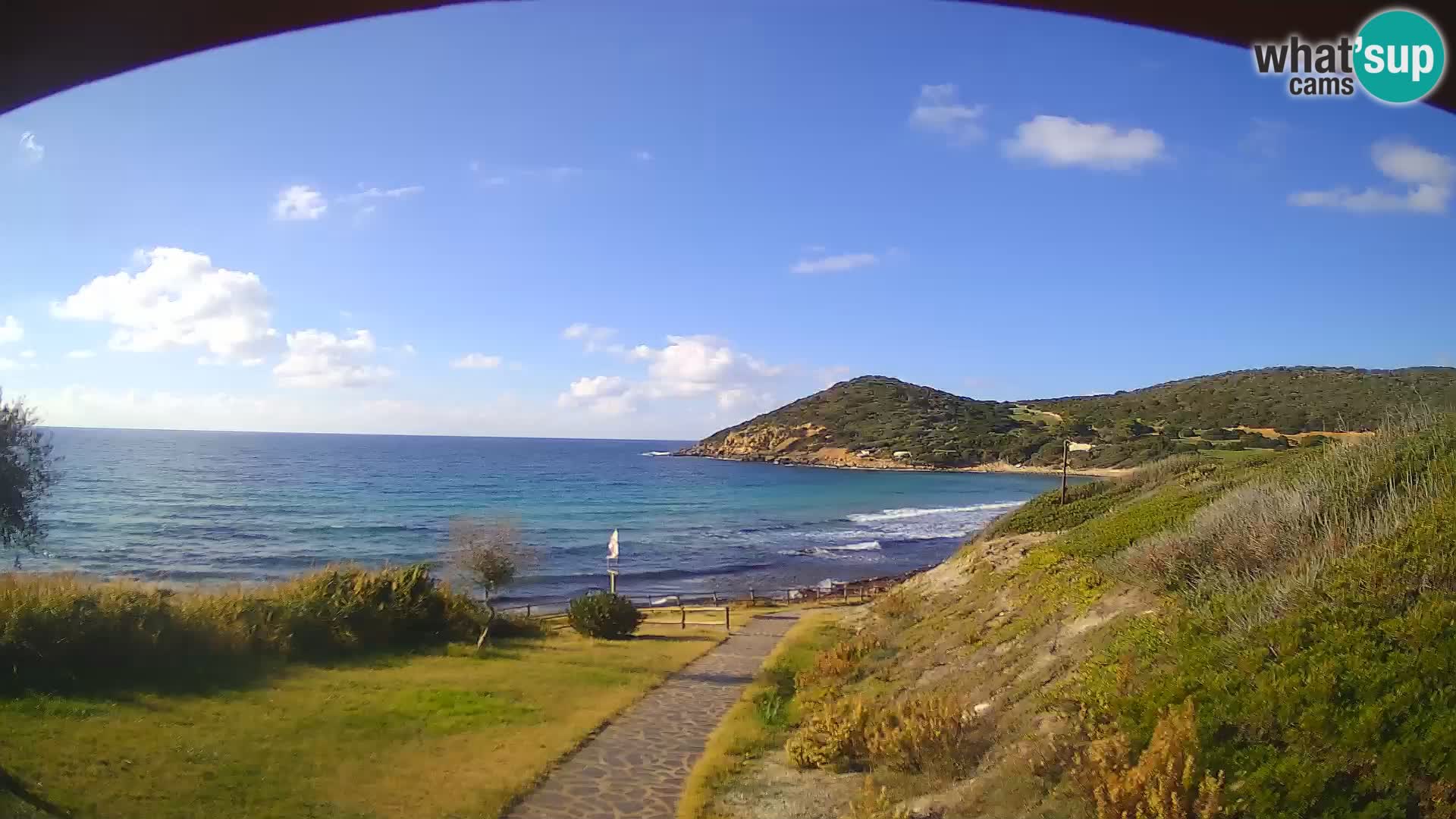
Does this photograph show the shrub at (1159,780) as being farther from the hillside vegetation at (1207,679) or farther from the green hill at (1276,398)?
the green hill at (1276,398)

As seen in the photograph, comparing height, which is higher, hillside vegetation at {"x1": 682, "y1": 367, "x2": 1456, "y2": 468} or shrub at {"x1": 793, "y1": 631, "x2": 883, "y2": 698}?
hillside vegetation at {"x1": 682, "y1": 367, "x2": 1456, "y2": 468}

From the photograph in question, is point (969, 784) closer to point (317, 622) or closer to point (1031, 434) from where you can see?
point (317, 622)

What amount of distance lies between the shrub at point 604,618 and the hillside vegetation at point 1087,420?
587 inches

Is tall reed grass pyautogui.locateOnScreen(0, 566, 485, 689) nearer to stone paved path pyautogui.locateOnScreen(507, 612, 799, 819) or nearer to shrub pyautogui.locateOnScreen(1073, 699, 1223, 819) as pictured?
stone paved path pyautogui.locateOnScreen(507, 612, 799, 819)

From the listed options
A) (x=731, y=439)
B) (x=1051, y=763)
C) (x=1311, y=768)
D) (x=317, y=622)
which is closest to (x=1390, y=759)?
(x=1311, y=768)

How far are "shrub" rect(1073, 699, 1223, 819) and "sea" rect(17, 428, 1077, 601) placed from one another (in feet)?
57.0

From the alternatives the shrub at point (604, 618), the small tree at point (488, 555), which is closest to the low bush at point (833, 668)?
the shrub at point (604, 618)

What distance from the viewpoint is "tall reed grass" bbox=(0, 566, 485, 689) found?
37.5 ft

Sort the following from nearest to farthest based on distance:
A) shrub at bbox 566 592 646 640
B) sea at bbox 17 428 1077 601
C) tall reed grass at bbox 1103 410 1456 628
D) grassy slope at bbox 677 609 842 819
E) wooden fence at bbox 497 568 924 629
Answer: tall reed grass at bbox 1103 410 1456 628 < grassy slope at bbox 677 609 842 819 < shrub at bbox 566 592 646 640 < wooden fence at bbox 497 568 924 629 < sea at bbox 17 428 1077 601

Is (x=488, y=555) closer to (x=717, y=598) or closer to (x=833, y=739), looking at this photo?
(x=833, y=739)

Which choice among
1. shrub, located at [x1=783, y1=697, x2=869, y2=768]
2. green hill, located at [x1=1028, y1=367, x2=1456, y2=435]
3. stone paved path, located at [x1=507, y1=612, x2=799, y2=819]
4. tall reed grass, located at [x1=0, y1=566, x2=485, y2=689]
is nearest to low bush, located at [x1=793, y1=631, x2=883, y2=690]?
stone paved path, located at [x1=507, y1=612, x2=799, y2=819]

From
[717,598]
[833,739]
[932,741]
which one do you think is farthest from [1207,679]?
[717,598]

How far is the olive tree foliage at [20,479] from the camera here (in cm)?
1047

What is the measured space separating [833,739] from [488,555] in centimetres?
1245
